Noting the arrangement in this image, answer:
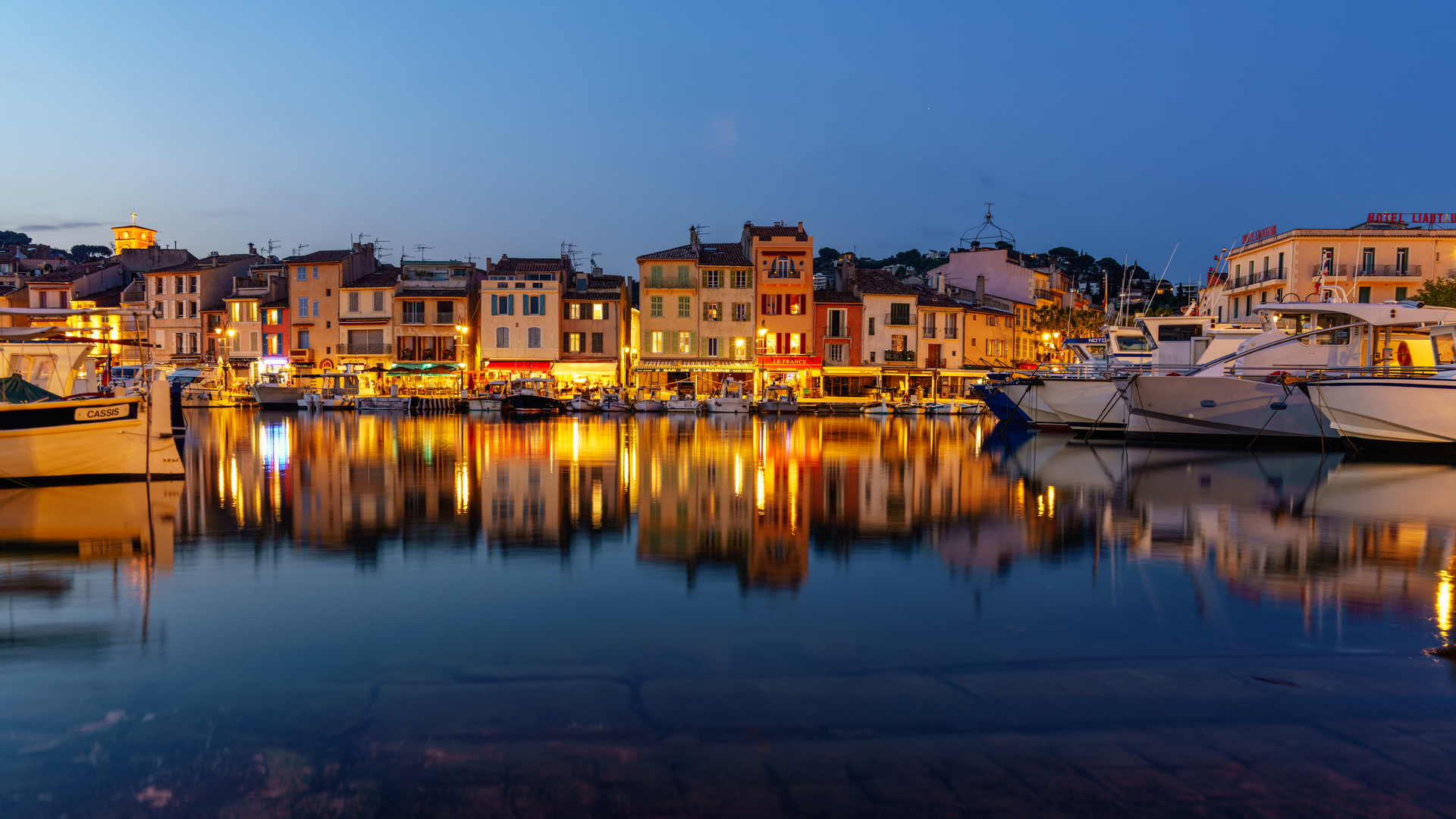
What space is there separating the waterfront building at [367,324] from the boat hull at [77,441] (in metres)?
46.9

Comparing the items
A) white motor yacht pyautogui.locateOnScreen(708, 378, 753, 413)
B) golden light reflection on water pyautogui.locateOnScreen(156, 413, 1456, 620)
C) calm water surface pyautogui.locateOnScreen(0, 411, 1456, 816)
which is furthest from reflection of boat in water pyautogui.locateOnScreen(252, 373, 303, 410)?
calm water surface pyautogui.locateOnScreen(0, 411, 1456, 816)

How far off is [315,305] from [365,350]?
474cm

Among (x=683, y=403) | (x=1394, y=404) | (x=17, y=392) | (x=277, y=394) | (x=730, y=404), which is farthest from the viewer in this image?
(x=277, y=394)

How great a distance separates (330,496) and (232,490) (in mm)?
1861

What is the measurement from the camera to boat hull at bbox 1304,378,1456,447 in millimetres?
22578

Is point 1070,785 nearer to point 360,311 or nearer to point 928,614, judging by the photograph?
point 928,614

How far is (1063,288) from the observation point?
82.8 metres

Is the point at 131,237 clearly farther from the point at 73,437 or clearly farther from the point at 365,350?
the point at 73,437

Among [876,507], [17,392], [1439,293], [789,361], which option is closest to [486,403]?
[789,361]

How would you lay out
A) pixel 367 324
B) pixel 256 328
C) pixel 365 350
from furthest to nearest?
pixel 256 328
pixel 365 350
pixel 367 324

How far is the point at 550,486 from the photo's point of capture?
641 inches

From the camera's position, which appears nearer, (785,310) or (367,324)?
(785,310)

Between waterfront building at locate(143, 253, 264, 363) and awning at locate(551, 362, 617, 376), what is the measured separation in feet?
85.1

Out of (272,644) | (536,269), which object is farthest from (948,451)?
(536,269)
